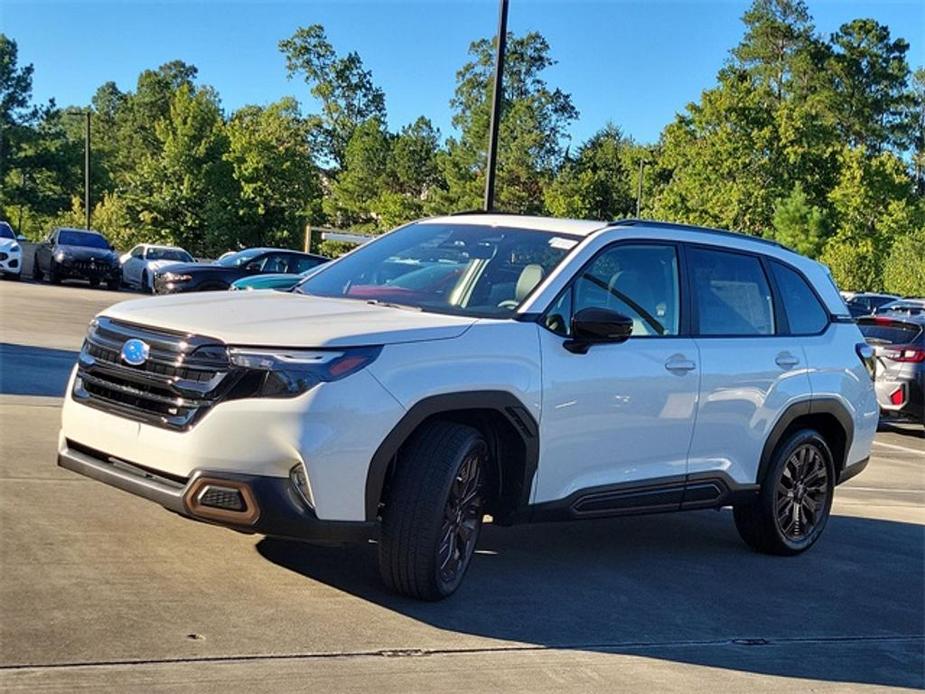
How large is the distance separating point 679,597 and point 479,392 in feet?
5.64

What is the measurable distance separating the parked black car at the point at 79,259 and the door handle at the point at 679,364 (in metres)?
26.9

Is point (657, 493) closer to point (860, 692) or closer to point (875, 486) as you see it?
point (860, 692)

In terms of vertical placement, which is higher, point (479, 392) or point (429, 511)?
point (479, 392)

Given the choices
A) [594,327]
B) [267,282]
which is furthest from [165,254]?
[594,327]

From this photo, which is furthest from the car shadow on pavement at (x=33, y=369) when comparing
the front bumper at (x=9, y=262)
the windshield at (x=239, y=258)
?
the front bumper at (x=9, y=262)

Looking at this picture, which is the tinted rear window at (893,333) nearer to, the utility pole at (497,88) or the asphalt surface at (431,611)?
the utility pole at (497,88)

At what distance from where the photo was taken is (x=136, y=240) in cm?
5019

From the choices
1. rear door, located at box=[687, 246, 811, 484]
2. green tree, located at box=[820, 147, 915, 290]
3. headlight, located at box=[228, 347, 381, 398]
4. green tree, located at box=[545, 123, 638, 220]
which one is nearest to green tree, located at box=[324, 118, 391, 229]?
green tree, located at box=[545, 123, 638, 220]

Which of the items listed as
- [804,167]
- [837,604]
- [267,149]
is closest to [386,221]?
[267,149]

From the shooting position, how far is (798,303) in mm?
6953

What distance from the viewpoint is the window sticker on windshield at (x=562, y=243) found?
18.6ft

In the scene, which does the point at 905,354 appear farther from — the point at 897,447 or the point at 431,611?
the point at 431,611

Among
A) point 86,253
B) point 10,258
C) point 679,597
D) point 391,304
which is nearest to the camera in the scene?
point 391,304

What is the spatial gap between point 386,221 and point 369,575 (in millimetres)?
60716
